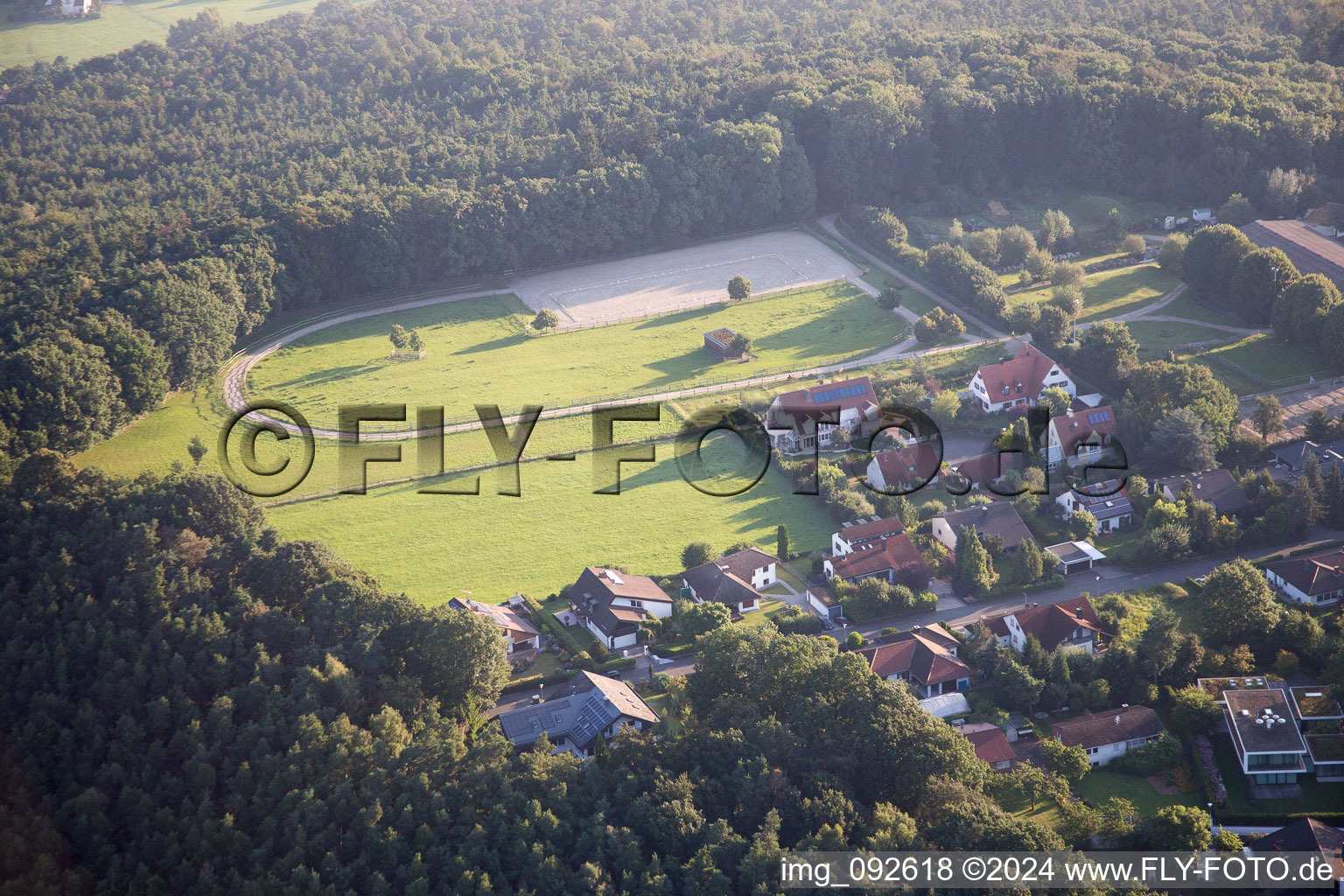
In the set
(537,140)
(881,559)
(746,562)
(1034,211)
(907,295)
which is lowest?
(746,562)

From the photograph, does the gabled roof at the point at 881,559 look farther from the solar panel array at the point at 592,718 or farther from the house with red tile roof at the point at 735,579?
the solar panel array at the point at 592,718

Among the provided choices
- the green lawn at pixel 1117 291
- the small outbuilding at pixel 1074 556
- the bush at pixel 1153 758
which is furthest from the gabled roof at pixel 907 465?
the green lawn at pixel 1117 291

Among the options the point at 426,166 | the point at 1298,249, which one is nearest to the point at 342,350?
the point at 426,166

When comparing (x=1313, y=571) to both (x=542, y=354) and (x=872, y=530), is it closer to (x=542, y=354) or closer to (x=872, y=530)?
A: (x=872, y=530)

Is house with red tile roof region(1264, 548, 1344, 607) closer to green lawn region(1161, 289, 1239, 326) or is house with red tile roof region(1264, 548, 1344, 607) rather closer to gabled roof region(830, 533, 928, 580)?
gabled roof region(830, 533, 928, 580)

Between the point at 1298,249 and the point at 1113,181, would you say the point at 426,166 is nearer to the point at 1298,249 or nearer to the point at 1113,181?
the point at 1113,181

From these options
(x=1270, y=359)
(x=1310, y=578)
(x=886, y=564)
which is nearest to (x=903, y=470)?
(x=886, y=564)
